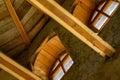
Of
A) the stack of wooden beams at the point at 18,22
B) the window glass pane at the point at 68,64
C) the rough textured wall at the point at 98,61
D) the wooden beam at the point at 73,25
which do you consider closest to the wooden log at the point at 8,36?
the stack of wooden beams at the point at 18,22

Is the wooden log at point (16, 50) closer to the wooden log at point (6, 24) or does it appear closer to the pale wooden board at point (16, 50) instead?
the pale wooden board at point (16, 50)

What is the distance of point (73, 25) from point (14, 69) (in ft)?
5.02

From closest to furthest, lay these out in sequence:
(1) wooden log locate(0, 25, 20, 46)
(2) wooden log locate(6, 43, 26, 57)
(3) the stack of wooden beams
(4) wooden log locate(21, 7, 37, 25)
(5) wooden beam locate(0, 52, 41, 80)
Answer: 1. (5) wooden beam locate(0, 52, 41, 80)
2. (3) the stack of wooden beams
3. (4) wooden log locate(21, 7, 37, 25)
4. (1) wooden log locate(0, 25, 20, 46)
5. (2) wooden log locate(6, 43, 26, 57)

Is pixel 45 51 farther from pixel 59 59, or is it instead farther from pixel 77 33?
pixel 77 33

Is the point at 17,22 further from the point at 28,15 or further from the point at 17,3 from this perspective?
the point at 17,3

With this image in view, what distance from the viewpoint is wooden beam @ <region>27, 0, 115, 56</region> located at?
2.93 metres

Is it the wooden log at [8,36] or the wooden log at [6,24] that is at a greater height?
the wooden log at [6,24]

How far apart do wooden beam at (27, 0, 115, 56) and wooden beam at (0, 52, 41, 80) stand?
4.20 feet

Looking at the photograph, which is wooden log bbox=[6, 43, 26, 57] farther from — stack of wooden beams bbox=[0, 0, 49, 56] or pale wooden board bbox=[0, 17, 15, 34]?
pale wooden board bbox=[0, 17, 15, 34]

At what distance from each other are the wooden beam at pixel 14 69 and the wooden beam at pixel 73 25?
1279mm

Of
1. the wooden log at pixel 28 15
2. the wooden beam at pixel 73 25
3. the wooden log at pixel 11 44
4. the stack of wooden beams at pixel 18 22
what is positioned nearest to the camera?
the wooden beam at pixel 73 25

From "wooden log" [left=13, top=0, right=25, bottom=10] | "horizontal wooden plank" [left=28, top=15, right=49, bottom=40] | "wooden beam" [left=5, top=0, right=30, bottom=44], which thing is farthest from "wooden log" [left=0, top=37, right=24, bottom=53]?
"wooden log" [left=13, top=0, right=25, bottom=10]

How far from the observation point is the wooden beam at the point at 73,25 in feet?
9.62

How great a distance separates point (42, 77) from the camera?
492cm
